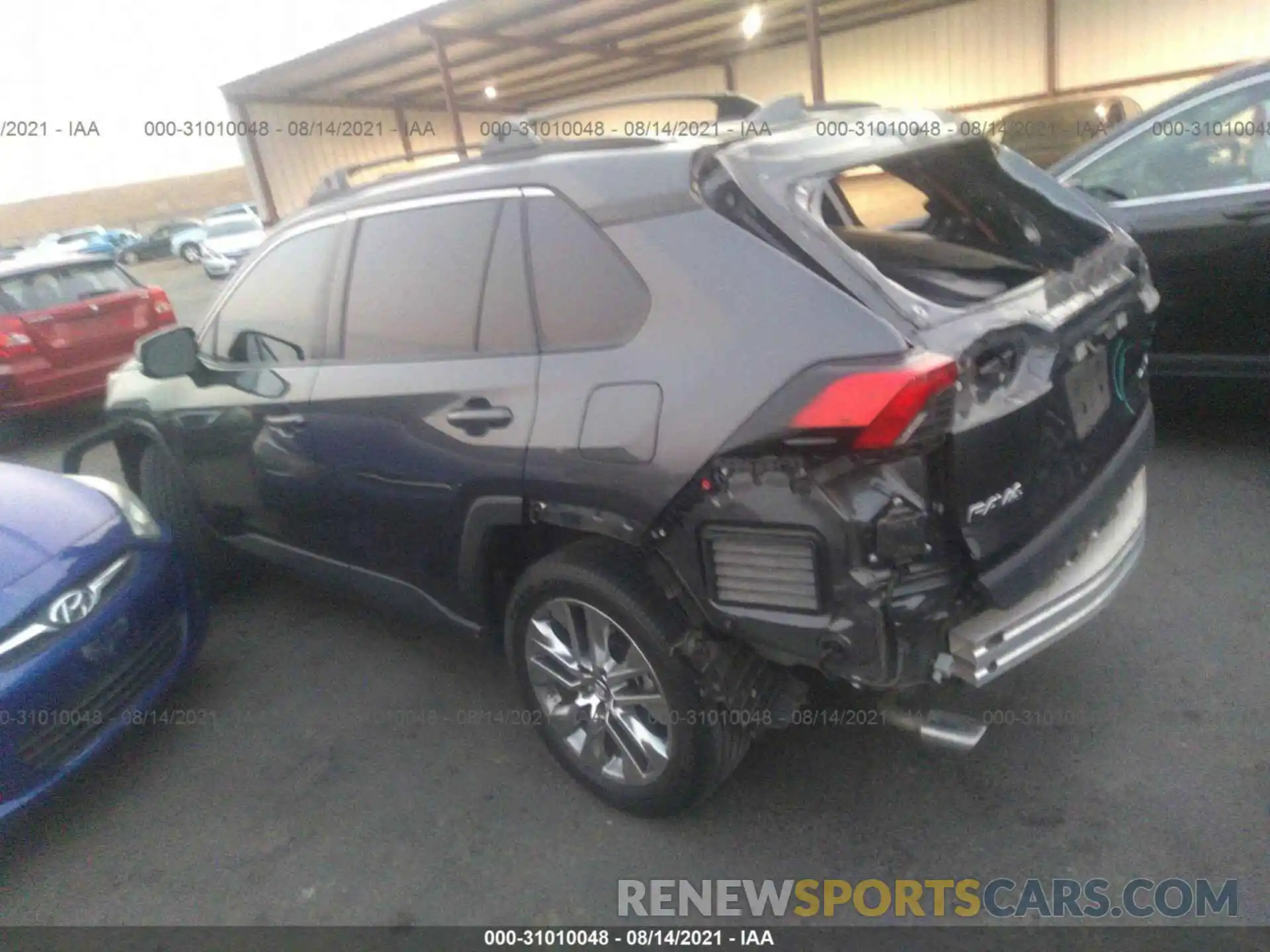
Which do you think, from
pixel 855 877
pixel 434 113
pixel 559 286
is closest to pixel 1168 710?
pixel 855 877

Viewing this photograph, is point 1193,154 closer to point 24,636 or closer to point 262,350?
point 262,350

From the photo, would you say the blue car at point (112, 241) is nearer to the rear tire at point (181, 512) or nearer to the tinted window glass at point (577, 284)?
the rear tire at point (181, 512)

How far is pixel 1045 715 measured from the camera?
2689mm

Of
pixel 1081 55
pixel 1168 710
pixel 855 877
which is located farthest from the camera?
pixel 1081 55

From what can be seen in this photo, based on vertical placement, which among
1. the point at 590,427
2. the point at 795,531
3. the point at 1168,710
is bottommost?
the point at 1168,710

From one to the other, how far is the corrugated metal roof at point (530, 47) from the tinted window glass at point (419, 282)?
1003 cm

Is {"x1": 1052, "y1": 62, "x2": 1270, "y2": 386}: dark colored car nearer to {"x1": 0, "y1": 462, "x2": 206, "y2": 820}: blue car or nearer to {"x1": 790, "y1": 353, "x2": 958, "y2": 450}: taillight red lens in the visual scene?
{"x1": 790, "y1": 353, "x2": 958, "y2": 450}: taillight red lens

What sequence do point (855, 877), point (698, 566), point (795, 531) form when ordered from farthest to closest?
point (855, 877) < point (698, 566) < point (795, 531)

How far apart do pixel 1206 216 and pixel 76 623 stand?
15.5 ft

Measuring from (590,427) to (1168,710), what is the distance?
6.49 feet

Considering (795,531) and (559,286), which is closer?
(795,531)

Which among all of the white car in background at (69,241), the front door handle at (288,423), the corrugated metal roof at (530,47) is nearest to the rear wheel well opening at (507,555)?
the front door handle at (288,423)
